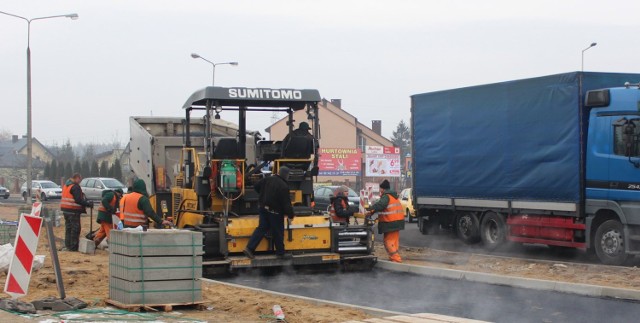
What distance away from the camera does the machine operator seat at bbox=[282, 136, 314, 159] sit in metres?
14.9

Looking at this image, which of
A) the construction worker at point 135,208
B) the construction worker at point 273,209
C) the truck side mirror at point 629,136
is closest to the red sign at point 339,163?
the truck side mirror at point 629,136

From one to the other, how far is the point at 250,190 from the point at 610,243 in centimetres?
659

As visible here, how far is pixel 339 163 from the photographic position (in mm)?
63312

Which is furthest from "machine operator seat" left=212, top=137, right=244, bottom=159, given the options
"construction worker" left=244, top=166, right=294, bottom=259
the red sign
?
the red sign

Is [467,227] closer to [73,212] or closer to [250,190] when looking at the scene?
[250,190]

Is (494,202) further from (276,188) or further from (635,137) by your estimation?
(276,188)

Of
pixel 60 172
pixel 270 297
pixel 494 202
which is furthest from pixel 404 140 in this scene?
pixel 270 297

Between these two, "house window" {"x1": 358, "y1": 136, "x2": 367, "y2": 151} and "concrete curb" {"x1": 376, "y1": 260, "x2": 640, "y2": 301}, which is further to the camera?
"house window" {"x1": 358, "y1": 136, "x2": 367, "y2": 151}

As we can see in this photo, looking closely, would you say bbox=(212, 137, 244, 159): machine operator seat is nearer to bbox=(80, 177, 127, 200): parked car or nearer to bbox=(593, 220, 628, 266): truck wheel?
bbox=(593, 220, 628, 266): truck wheel

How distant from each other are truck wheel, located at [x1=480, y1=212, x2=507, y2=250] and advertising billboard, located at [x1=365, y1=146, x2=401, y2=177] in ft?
82.8

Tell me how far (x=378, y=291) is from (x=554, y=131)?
21.2 ft

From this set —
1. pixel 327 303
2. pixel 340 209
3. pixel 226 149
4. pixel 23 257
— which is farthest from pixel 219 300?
pixel 340 209

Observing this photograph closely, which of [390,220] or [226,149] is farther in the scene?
[390,220]

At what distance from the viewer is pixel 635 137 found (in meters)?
15.6
